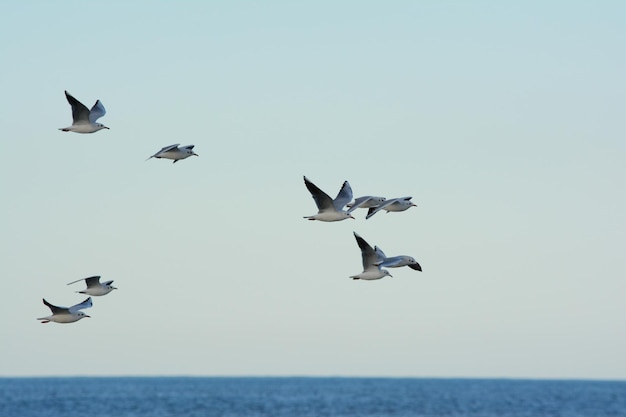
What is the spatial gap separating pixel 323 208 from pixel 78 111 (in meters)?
8.05

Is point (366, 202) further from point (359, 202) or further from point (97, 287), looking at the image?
point (97, 287)

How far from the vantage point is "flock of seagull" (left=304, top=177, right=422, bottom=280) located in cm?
3281

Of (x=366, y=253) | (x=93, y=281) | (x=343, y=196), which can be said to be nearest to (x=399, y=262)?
(x=366, y=253)

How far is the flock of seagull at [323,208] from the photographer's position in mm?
32916

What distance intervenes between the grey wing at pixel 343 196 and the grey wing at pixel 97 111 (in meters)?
7.75

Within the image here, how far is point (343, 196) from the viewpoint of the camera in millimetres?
34188

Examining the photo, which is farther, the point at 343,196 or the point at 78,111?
the point at 78,111

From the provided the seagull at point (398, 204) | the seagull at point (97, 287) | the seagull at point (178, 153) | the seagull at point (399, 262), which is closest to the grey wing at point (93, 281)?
the seagull at point (97, 287)

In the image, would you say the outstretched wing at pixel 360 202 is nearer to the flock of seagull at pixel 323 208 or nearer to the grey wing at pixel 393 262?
the flock of seagull at pixel 323 208

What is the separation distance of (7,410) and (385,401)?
1673 inches

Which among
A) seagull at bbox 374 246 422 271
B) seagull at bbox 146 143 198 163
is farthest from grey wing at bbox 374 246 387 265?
seagull at bbox 146 143 198 163

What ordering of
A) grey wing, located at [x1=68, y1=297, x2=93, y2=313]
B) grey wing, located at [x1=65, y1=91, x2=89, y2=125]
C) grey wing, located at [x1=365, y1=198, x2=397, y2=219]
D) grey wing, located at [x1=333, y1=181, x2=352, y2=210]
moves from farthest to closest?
grey wing, located at [x1=65, y1=91, x2=89, y2=125], grey wing, located at [x1=68, y1=297, x2=93, y2=313], grey wing, located at [x1=333, y1=181, x2=352, y2=210], grey wing, located at [x1=365, y1=198, x2=397, y2=219]

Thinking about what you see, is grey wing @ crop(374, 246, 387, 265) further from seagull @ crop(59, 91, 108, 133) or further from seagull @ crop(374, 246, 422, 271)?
seagull @ crop(59, 91, 108, 133)

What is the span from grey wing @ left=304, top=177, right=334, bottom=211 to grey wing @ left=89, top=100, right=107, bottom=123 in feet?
25.3
